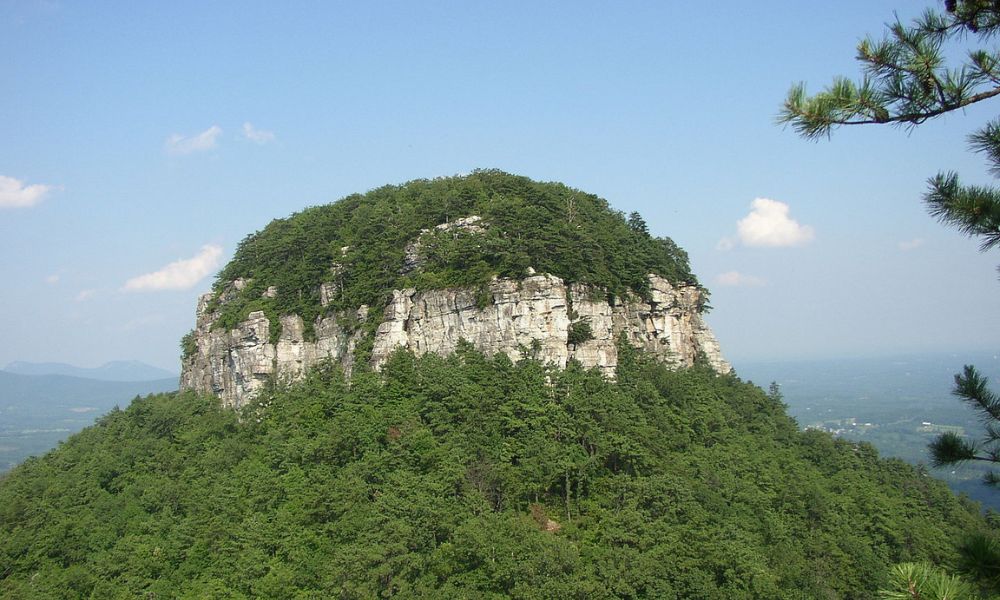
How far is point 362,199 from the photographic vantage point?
48.5 m

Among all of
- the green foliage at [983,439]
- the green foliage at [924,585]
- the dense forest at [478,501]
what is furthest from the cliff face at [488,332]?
the green foliage at [924,585]

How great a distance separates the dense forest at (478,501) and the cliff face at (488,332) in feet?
5.29

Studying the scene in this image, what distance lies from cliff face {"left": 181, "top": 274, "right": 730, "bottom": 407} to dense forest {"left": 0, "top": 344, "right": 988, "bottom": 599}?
161 cm

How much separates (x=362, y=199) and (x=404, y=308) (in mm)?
14565

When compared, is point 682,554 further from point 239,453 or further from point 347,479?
point 239,453

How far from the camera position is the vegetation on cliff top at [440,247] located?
37.3m

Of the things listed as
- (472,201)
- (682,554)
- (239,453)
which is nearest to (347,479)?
(239,453)

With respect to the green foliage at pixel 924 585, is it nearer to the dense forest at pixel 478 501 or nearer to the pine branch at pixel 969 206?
the pine branch at pixel 969 206

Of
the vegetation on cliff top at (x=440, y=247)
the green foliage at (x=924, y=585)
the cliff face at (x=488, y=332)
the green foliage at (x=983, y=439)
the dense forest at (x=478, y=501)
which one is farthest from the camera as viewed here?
the vegetation on cliff top at (x=440, y=247)

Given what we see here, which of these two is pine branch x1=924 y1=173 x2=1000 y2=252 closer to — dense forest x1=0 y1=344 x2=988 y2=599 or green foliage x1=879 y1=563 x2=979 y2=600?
green foliage x1=879 y1=563 x2=979 y2=600

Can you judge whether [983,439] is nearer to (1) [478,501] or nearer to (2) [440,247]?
(1) [478,501]

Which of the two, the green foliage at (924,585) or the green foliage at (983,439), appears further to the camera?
the green foliage at (983,439)

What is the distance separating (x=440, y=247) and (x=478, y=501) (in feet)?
58.6

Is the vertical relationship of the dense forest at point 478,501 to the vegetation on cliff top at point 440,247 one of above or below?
below
